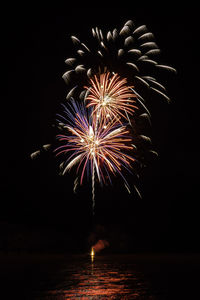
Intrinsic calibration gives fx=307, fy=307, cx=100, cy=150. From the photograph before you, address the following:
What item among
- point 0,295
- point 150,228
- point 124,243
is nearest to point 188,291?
point 0,295

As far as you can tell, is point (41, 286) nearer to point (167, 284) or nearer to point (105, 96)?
point (167, 284)

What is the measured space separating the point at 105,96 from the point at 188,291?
53.3 ft

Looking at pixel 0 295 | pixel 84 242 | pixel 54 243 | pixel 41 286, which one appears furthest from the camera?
pixel 84 242

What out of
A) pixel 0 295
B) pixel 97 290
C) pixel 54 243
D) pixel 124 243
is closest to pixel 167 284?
pixel 97 290

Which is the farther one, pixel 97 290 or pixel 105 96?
pixel 105 96

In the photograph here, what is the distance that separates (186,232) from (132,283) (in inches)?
2021

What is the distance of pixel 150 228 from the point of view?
209 ft

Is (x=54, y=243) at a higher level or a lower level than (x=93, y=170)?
lower

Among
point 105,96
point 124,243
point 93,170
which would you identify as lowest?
point 124,243

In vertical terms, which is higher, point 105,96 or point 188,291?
point 105,96

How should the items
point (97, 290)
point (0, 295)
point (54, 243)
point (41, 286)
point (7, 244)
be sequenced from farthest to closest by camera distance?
1. point (54, 243)
2. point (7, 244)
3. point (41, 286)
4. point (97, 290)
5. point (0, 295)

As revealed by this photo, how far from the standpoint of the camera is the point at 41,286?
14719mm

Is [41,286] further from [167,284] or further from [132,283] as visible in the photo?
[167,284]

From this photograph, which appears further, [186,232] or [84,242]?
[186,232]
